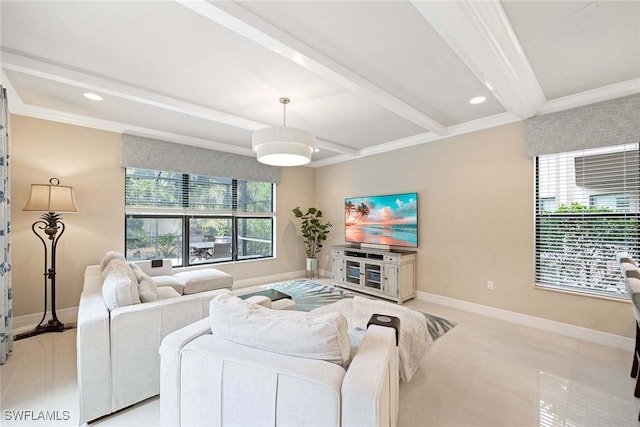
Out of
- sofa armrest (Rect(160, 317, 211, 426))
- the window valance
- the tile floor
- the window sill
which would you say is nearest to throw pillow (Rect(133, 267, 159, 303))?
the tile floor

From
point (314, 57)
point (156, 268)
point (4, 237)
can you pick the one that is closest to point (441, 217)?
point (314, 57)

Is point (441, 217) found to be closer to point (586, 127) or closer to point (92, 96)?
point (586, 127)

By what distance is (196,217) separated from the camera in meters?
4.55

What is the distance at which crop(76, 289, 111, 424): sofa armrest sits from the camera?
1.64 meters

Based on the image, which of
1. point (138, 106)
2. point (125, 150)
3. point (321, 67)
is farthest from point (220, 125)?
point (321, 67)

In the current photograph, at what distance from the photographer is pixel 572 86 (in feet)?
8.67

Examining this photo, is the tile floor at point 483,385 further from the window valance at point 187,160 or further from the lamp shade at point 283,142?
the window valance at point 187,160

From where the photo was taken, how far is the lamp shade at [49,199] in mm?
2861

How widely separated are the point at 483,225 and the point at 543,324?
1.29m

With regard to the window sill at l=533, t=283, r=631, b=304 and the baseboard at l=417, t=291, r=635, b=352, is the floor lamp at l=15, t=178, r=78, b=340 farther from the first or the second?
the window sill at l=533, t=283, r=631, b=304

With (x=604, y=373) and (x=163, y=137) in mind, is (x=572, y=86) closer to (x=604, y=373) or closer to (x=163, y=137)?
(x=604, y=373)

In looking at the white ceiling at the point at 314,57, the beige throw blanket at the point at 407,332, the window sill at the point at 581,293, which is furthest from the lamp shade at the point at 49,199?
the window sill at the point at 581,293

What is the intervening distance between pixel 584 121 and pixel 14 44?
5154mm

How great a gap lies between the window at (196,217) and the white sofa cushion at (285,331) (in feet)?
11.4
